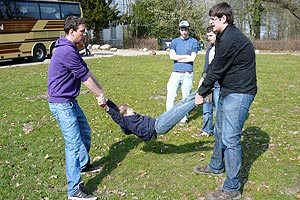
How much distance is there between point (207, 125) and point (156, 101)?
2961mm

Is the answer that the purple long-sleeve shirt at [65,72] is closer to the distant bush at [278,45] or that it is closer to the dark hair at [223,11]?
the dark hair at [223,11]

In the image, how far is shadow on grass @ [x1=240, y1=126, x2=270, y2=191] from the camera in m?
4.42

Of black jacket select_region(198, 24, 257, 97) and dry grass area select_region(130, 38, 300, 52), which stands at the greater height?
dry grass area select_region(130, 38, 300, 52)

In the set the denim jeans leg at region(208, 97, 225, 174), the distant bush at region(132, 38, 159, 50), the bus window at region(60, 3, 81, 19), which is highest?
the bus window at region(60, 3, 81, 19)

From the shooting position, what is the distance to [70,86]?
141 inches

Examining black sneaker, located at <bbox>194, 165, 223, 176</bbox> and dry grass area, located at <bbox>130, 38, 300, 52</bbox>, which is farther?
dry grass area, located at <bbox>130, 38, 300, 52</bbox>

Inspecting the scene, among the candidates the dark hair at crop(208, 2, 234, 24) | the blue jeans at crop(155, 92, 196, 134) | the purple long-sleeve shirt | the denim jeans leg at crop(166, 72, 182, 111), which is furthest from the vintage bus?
the dark hair at crop(208, 2, 234, 24)

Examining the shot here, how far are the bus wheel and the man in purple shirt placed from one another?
16.9m

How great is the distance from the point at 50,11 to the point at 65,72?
696 inches

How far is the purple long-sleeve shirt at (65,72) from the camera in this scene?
11.0ft

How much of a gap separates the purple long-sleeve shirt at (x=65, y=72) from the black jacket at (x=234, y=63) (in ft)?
4.49

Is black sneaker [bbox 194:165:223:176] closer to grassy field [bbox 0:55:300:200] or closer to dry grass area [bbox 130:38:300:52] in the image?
grassy field [bbox 0:55:300:200]

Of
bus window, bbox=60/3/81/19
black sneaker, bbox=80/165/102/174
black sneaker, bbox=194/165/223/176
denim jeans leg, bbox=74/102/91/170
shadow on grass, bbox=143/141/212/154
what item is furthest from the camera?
bus window, bbox=60/3/81/19

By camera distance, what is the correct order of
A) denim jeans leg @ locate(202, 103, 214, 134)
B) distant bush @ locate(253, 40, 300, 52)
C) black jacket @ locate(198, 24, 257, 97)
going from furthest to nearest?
distant bush @ locate(253, 40, 300, 52) → denim jeans leg @ locate(202, 103, 214, 134) → black jacket @ locate(198, 24, 257, 97)
